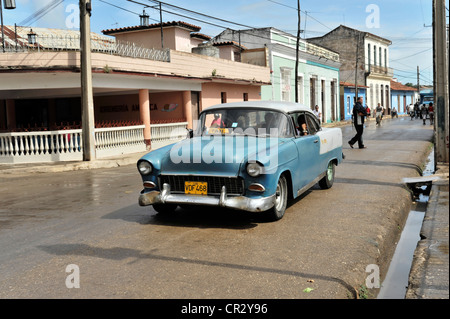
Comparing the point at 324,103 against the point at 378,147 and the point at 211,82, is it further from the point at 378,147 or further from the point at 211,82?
the point at 378,147

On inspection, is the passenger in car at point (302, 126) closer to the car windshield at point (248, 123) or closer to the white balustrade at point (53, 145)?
the car windshield at point (248, 123)

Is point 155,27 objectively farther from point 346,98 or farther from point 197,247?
point 346,98

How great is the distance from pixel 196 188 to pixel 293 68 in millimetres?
31442

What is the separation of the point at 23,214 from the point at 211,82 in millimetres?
17957

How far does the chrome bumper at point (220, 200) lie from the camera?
564 centimetres

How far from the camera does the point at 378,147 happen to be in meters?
16.9

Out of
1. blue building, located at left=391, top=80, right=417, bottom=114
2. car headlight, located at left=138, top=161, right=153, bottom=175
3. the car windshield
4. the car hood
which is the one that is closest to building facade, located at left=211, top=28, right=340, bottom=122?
blue building, located at left=391, top=80, right=417, bottom=114

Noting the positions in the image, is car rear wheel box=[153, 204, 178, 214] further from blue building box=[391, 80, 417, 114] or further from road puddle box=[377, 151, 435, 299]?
blue building box=[391, 80, 417, 114]

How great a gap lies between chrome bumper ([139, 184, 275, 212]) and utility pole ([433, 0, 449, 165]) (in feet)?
23.5

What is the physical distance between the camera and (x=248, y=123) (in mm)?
6859

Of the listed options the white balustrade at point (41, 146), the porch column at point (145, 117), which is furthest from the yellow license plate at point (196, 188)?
the porch column at point (145, 117)

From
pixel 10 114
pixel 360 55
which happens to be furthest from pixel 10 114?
pixel 360 55

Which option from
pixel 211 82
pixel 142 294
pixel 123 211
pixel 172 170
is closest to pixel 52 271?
pixel 142 294

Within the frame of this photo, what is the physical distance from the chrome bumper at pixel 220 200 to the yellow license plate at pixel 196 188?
0.05m
